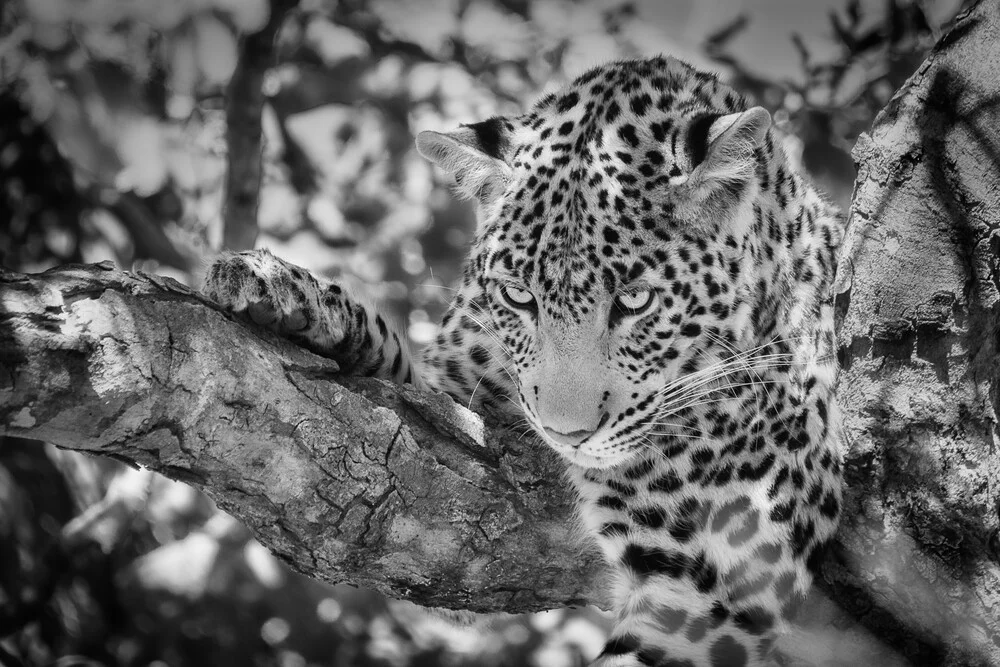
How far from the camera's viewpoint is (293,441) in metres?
3.74

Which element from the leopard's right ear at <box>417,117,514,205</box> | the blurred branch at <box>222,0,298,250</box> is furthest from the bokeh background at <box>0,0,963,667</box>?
the leopard's right ear at <box>417,117,514,205</box>

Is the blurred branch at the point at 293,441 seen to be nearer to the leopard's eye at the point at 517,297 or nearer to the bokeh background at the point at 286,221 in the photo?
the leopard's eye at the point at 517,297

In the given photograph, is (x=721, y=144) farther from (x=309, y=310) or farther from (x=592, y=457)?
(x=309, y=310)

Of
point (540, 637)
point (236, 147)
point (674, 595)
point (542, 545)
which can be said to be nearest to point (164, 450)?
point (542, 545)

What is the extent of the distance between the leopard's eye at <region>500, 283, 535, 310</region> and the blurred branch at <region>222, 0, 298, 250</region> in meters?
3.20

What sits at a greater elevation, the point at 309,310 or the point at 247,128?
the point at 247,128

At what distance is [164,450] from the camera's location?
358 centimetres

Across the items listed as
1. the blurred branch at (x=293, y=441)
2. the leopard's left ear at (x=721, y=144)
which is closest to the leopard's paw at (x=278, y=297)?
the blurred branch at (x=293, y=441)

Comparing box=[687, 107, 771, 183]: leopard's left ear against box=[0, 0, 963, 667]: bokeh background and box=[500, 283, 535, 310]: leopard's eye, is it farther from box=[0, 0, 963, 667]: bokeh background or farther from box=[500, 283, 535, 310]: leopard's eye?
box=[0, 0, 963, 667]: bokeh background

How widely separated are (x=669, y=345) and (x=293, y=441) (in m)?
1.64

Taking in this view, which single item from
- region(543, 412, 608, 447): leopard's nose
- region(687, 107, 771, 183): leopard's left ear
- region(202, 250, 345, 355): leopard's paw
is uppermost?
region(687, 107, 771, 183): leopard's left ear

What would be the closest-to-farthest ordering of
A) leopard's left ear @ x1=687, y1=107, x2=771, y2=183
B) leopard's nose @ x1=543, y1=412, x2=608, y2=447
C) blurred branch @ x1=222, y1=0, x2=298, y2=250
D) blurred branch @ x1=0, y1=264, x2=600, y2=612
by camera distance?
blurred branch @ x1=0, y1=264, x2=600, y2=612
leopard's left ear @ x1=687, y1=107, x2=771, y2=183
leopard's nose @ x1=543, y1=412, x2=608, y2=447
blurred branch @ x1=222, y1=0, x2=298, y2=250

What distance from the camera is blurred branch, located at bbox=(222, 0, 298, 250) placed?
23.7ft

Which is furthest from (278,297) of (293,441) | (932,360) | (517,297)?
(932,360)
